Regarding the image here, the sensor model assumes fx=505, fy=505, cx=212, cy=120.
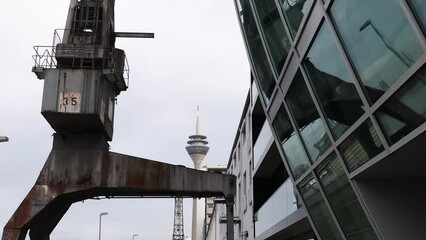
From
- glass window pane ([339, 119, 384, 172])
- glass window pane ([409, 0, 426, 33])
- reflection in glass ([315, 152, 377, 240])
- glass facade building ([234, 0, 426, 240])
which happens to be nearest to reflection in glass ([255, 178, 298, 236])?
glass facade building ([234, 0, 426, 240])

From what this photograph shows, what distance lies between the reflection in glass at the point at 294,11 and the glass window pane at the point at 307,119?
1117mm

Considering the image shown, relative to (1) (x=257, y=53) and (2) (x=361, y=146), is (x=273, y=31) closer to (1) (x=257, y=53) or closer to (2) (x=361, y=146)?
(1) (x=257, y=53)

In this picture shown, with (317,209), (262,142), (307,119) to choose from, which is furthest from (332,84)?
(262,142)

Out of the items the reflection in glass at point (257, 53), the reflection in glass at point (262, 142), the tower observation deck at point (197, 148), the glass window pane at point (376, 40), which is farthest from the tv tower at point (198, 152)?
the glass window pane at point (376, 40)

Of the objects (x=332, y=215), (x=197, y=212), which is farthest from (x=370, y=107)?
(x=197, y=212)

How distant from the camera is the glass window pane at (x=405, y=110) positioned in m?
6.61

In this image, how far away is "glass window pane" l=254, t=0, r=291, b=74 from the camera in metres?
12.8

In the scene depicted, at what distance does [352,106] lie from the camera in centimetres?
880

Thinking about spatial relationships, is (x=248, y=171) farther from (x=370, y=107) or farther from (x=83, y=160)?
(x=370, y=107)

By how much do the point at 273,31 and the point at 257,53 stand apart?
8.38ft

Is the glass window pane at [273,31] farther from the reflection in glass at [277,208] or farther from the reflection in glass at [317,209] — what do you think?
the reflection in glass at [277,208]

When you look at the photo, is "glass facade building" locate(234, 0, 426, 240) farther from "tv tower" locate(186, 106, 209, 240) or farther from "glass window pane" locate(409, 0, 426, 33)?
"tv tower" locate(186, 106, 209, 240)

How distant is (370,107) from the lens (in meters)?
8.01

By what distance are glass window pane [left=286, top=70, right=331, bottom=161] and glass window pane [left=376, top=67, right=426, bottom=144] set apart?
3.01 meters
